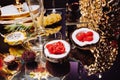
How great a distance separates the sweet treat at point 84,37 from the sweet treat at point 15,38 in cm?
24

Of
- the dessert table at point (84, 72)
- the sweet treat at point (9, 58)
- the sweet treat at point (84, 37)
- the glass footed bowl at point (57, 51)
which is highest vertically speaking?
the sweet treat at point (84, 37)

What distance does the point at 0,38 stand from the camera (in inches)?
49.4

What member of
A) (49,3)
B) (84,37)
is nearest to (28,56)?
(84,37)

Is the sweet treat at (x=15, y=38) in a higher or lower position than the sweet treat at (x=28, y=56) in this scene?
higher

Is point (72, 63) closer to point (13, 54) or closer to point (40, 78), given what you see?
point (40, 78)

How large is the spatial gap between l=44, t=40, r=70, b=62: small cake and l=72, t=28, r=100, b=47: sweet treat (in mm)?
57

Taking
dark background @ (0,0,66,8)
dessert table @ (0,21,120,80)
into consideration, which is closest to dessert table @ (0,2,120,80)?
dessert table @ (0,21,120,80)

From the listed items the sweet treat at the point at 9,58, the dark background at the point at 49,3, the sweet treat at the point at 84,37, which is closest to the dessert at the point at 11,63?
the sweet treat at the point at 9,58

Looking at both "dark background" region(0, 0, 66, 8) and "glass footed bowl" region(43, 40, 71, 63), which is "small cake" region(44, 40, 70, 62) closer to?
"glass footed bowl" region(43, 40, 71, 63)

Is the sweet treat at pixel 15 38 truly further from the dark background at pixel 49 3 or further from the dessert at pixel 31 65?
the dark background at pixel 49 3

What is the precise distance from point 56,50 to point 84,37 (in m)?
0.16

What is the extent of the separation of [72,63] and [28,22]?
37 centimetres

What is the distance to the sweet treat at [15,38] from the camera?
3.87ft

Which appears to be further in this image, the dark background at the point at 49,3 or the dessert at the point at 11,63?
the dark background at the point at 49,3
